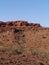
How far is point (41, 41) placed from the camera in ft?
90.3

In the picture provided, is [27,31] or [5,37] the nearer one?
[5,37]

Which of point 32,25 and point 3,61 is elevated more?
point 32,25

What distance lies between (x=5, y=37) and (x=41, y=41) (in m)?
4.19

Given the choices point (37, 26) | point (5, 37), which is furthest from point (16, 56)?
point (37, 26)

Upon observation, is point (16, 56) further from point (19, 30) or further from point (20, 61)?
point (19, 30)

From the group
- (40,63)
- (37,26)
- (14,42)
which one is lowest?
(40,63)

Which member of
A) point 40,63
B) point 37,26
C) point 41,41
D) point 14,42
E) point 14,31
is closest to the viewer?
point 40,63

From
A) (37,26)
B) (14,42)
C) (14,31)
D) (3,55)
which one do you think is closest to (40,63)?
(3,55)

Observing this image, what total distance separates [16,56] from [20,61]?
4.24 feet

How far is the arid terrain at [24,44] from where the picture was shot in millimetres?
18731

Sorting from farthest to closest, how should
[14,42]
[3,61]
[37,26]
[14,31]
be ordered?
[37,26], [14,31], [14,42], [3,61]

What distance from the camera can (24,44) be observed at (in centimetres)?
2598

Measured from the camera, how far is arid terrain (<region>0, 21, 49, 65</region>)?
18.7 metres

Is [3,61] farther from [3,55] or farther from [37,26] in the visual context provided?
[37,26]
